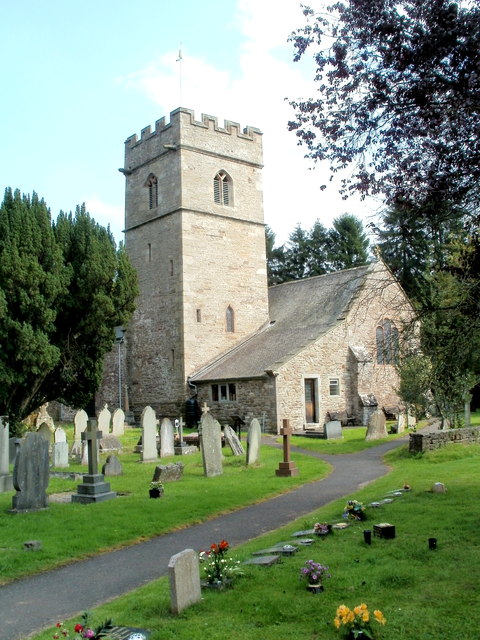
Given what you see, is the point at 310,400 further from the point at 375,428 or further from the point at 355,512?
the point at 355,512

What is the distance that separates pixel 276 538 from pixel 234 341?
23.0 metres

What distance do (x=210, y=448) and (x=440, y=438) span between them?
6.32 metres

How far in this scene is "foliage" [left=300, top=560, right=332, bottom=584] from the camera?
19.6 ft

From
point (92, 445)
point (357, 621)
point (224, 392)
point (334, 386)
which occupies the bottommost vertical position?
point (357, 621)

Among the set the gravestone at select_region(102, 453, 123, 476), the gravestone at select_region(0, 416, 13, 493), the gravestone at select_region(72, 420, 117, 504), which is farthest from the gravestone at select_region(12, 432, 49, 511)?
the gravestone at select_region(102, 453, 123, 476)

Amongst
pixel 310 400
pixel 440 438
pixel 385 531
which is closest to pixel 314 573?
pixel 385 531

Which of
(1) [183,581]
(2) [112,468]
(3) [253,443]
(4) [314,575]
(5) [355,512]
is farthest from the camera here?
(3) [253,443]

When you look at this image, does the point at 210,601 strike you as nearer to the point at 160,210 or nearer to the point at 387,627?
the point at 387,627

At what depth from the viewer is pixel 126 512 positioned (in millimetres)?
10219

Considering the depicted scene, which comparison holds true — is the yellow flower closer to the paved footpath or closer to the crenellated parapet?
the paved footpath

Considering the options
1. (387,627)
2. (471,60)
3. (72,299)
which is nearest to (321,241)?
(72,299)

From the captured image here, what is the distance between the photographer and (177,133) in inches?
1206

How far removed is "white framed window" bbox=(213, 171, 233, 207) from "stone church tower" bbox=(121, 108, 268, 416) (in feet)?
0.17

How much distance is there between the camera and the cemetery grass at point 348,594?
4992 mm
